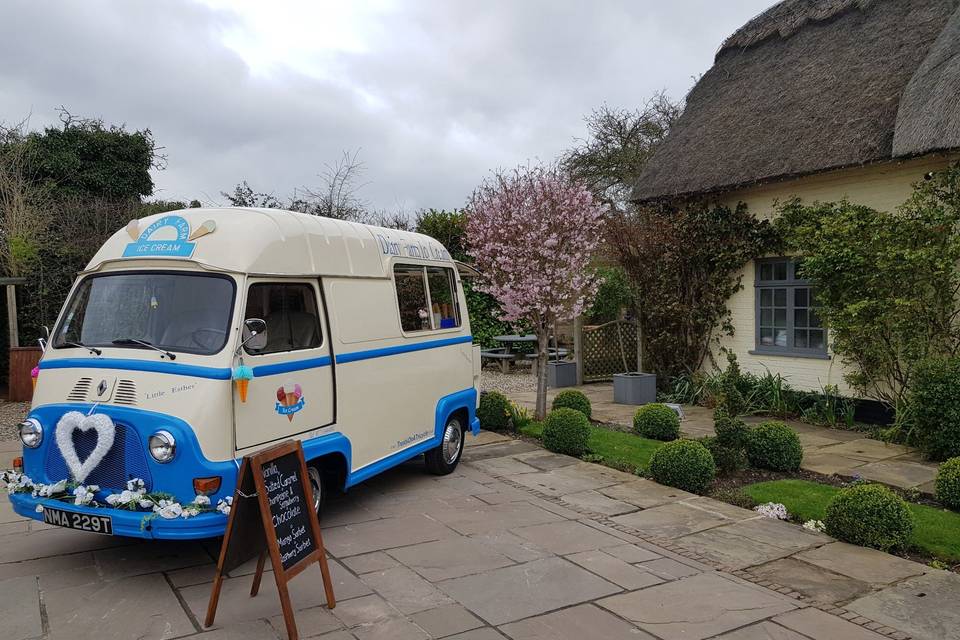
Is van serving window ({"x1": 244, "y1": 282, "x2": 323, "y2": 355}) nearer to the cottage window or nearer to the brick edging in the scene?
the brick edging

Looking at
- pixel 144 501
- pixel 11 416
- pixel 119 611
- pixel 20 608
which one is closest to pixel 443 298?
pixel 144 501

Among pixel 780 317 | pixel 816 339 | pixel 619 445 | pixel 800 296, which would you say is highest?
pixel 800 296

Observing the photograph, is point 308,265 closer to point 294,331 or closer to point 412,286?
point 294,331

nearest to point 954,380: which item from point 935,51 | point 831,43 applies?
point 935,51

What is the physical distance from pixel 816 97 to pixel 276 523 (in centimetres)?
1092

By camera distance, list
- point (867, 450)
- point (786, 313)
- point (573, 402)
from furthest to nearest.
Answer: point (786, 313) → point (573, 402) → point (867, 450)

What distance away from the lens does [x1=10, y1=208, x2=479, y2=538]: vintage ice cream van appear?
428 cm

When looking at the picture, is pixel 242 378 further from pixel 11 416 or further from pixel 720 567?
pixel 11 416

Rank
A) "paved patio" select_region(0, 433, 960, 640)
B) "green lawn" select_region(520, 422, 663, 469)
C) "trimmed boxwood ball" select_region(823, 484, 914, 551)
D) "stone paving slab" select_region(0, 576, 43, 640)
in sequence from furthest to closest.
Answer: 1. "green lawn" select_region(520, 422, 663, 469)
2. "trimmed boxwood ball" select_region(823, 484, 914, 551)
3. "paved patio" select_region(0, 433, 960, 640)
4. "stone paving slab" select_region(0, 576, 43, 640)

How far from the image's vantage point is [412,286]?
6.98 m

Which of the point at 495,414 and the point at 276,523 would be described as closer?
the point at 276,523

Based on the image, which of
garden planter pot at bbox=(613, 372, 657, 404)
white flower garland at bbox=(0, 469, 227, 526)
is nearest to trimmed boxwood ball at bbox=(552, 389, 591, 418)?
garden planter pot at bbox=(613, 372, 657, 404)

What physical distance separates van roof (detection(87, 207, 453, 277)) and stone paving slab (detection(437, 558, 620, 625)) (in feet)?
8.66

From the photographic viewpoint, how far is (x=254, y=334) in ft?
15.3
